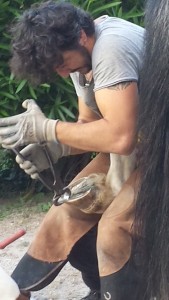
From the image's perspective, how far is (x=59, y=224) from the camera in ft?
11.0

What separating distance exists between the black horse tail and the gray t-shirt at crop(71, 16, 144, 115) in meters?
0.40

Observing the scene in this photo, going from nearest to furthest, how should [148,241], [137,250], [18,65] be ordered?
[148,241], [137,250], [18,65]

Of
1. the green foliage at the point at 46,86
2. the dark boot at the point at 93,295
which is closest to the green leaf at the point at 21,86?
the green foliage at the point at 46,86

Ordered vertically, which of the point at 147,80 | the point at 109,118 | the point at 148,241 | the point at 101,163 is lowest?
the point at 101,163

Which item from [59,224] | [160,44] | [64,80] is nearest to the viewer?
[160,44]

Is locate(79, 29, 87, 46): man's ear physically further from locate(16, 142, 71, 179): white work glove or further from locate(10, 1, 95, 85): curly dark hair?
locate(16, 142, 71, 179): white work glove

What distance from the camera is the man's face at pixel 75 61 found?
2.98 m

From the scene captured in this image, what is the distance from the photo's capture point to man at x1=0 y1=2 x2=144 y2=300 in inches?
110

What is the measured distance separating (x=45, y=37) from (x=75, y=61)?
17 cm

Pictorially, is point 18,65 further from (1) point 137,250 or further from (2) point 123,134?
(1) point 137,250

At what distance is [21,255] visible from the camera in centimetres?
431

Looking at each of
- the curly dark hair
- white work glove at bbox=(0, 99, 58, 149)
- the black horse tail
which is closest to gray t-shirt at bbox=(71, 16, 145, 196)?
the curly dark hair

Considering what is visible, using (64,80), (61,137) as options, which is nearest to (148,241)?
(61,137)

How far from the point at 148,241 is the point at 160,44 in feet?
2.09
